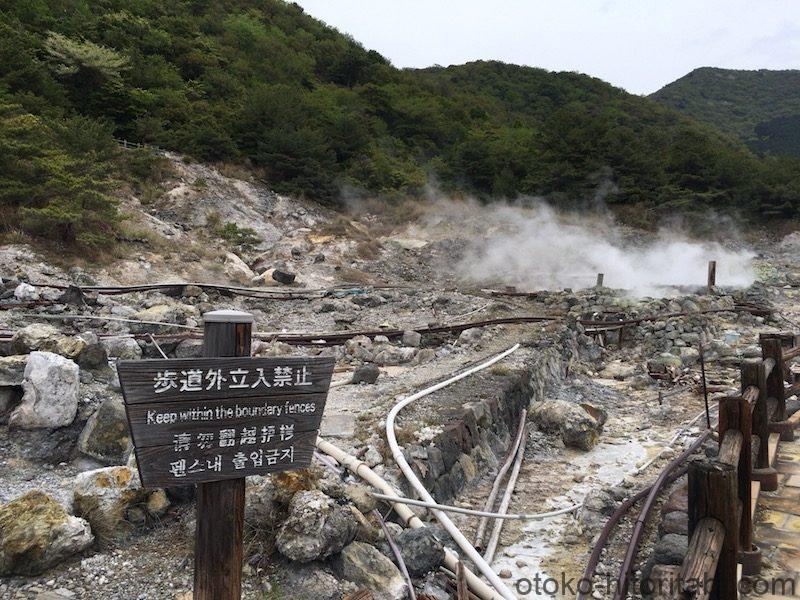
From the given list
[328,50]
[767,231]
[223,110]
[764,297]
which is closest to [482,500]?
[764,297]

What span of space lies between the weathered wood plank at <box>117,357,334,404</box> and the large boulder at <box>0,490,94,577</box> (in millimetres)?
1723

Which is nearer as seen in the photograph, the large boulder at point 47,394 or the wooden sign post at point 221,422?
the wooden sign post at point 221,422

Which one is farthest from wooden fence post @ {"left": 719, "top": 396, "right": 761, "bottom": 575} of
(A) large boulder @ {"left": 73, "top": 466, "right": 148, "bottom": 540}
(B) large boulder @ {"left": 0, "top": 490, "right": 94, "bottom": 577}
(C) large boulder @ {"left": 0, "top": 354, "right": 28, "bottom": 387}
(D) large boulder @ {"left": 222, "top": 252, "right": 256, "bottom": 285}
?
(D) large boulder @ {"left": 222, "top": 252, "right": 256, "bottom": 285}

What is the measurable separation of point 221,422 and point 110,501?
6.04 feet

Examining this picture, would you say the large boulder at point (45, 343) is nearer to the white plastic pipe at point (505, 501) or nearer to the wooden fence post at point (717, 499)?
the white plastic pipe at point (505, 501)

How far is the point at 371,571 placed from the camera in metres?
3.31

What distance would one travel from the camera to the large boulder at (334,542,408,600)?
3.21 m

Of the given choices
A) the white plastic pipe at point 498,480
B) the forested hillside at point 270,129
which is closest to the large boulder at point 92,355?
the white plastic pipe at point 498,480

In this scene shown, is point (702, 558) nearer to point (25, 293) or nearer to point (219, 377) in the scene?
point (219, 377)

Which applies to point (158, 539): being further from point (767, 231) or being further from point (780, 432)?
point (767, 231)

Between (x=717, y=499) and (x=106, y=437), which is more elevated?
(x=717, y=499)

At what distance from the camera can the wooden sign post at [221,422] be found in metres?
1.84

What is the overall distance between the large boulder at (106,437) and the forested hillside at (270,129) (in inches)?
394

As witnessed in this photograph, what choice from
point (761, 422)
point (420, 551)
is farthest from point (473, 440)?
point (761, 422)
